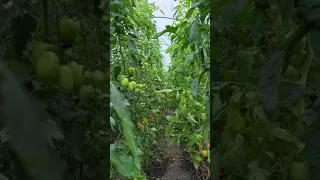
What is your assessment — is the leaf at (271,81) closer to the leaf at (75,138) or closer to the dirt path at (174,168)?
the leaf at (75,138)

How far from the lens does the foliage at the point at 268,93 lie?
1.22 feet

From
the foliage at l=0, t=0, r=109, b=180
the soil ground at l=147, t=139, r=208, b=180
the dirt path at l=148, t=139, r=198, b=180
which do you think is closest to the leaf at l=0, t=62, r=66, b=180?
the foliage at l=0, t=0, r=109, b=180

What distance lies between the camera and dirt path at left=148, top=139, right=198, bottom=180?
3480 mm

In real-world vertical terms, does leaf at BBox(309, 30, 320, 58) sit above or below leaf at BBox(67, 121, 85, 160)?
above

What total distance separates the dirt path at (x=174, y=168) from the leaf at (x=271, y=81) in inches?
121

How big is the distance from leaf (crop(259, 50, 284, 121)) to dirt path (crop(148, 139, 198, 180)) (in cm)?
307

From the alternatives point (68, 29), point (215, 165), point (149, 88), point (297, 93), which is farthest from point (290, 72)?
point (149, 88)

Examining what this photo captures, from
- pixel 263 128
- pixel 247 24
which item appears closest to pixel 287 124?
pixel 263 128

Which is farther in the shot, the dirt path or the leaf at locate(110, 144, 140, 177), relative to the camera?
the dirt path

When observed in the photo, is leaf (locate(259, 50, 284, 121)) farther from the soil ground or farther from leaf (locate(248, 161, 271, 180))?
the soil ground

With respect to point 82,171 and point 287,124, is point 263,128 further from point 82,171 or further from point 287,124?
point 82,171

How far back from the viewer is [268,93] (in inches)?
14.7

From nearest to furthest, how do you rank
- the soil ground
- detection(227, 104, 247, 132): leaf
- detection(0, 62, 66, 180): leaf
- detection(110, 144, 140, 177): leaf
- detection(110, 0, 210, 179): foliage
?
detection(0, 62, 66, 180): leaf
detection(227, 104, 247, 132): leaf
detection(110, 144, 140, 177): leaf
detection(110, 0, 210, 179): foliage
the soil ground

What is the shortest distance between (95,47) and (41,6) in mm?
88
